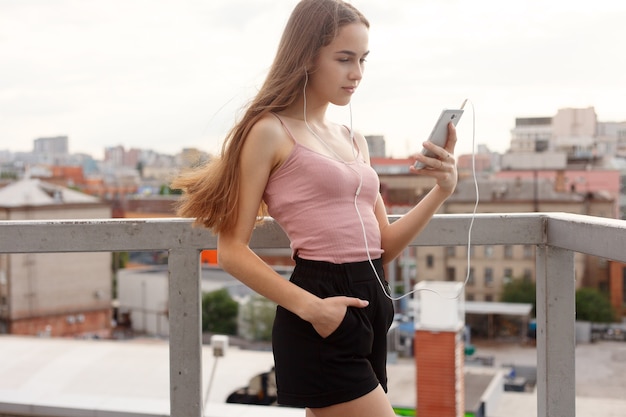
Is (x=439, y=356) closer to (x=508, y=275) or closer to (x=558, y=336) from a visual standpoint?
(x=558, y=336)

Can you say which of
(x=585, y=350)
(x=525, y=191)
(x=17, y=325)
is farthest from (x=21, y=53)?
(x=585, y=350)

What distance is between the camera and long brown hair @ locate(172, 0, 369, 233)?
53.2 inches

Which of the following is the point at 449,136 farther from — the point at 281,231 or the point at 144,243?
the point at 144,243

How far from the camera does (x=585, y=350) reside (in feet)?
139

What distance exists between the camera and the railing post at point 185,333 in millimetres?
1688

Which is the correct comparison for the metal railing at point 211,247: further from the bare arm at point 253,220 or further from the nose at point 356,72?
the nose at point 356,72

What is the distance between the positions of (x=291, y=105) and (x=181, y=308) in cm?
55

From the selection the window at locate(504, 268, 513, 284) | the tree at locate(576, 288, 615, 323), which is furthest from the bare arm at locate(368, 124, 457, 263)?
the window at locate(504, 268, 513, 284)

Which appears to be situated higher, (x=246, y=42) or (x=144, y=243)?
(x=246, y=42)

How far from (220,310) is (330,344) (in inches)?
1638

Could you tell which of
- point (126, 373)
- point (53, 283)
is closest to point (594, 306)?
point (126, 373)

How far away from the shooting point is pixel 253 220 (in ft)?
4.43

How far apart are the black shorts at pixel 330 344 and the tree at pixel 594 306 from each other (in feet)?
138

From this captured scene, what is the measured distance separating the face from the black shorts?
0.31m
